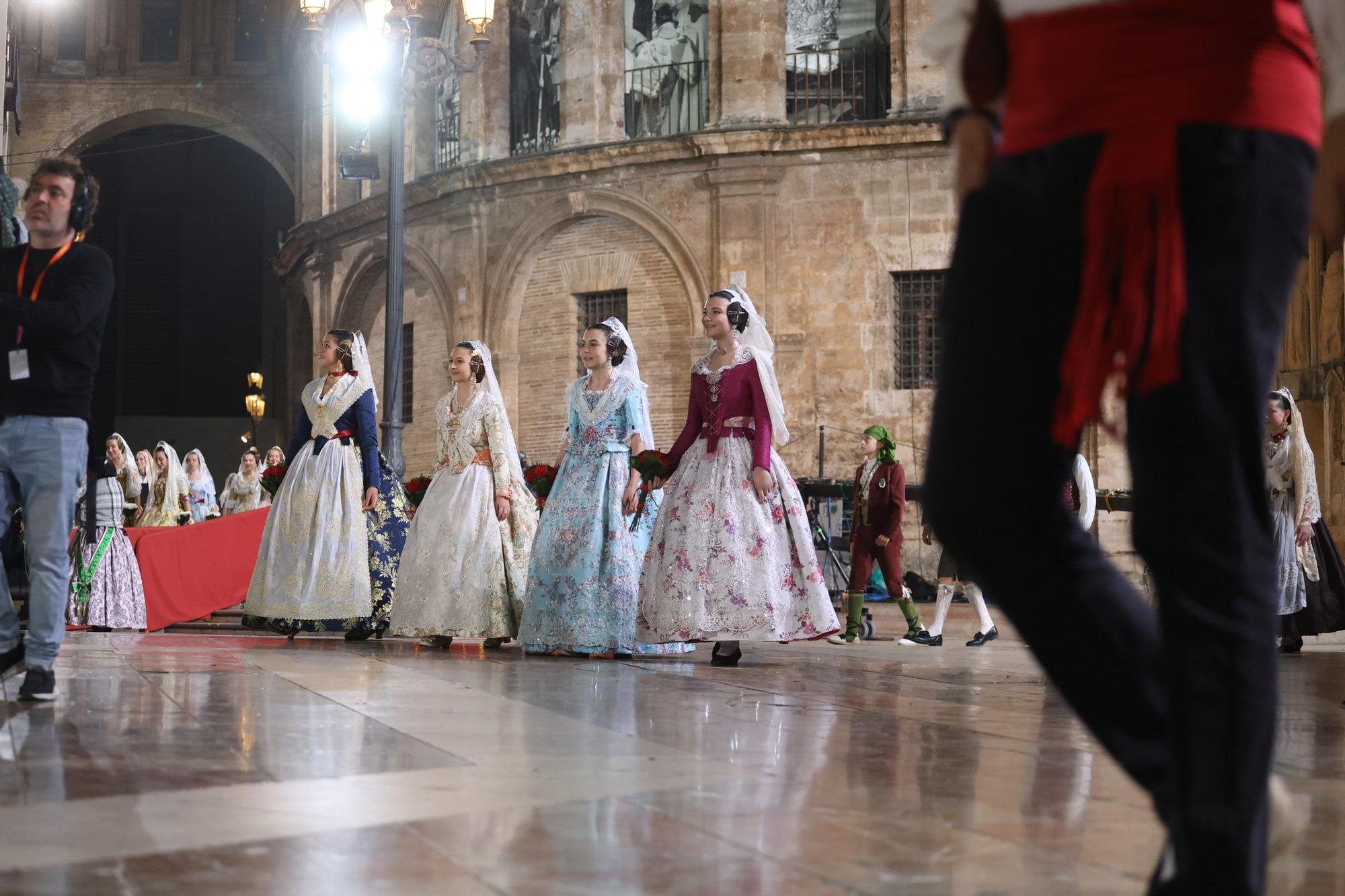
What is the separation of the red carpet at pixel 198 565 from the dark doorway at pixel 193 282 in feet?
84.4

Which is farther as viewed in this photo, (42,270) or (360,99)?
(360,99)

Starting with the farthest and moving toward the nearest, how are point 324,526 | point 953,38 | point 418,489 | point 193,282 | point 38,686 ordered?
point 193,282 → point 324,526 → point 418,489 → point 38,686 → point 953,38

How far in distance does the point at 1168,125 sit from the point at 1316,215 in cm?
35

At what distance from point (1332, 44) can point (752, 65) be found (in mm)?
21666

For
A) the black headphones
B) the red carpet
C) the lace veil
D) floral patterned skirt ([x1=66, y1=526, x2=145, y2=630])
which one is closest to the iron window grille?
the red carpet

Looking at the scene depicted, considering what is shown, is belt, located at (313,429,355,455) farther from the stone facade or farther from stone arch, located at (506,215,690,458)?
stone arch, located at (506,215,690,458)

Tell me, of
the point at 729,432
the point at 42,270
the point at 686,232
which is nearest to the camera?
the point at 42,270

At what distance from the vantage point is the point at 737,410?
→ 8.82 meters

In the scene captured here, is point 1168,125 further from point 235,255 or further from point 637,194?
point 235,255

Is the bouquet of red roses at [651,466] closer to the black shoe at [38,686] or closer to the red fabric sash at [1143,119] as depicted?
the black shoe at [38,686]

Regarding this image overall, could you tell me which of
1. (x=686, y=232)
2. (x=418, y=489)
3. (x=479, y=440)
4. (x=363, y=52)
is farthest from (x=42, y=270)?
(x=686, y=232)

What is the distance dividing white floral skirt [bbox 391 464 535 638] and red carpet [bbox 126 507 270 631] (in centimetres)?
397

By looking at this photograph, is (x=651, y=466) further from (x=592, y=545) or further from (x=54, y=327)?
(x=54, y=327)

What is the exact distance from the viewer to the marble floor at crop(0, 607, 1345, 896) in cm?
254
